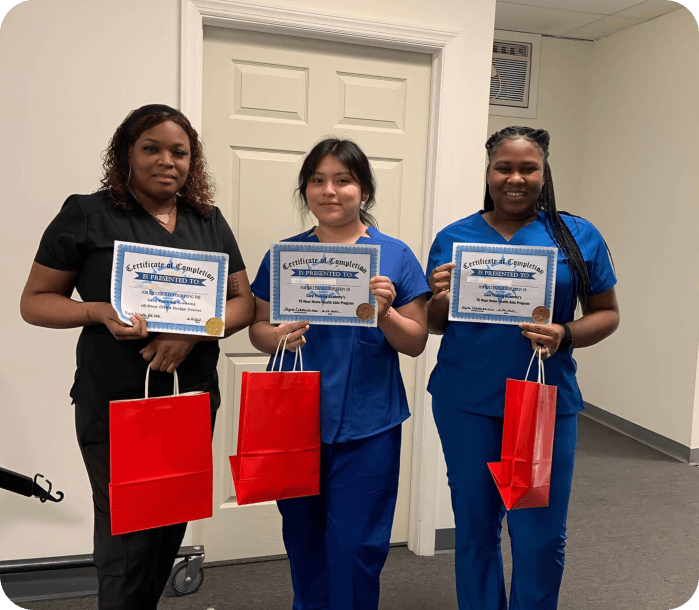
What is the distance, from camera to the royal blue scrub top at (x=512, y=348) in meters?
1.65

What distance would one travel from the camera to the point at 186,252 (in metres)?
1.50

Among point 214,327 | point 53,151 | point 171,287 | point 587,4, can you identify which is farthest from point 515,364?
point 587,4

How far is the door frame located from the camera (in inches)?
88.0

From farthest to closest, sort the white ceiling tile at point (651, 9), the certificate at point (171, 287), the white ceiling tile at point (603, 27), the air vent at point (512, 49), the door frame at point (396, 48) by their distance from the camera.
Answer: the air vent at point (512, 49) < the white ceiling tile at point (603, 27) < the white ceiling tile at point (651, 9) < the door frame at point (396, 48) < the certificate at point (171, 287)

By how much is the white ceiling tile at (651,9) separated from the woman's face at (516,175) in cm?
309

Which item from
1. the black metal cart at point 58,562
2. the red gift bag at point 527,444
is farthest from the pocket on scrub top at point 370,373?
the black metal cart at point 58,562

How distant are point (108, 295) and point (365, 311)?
60 cm

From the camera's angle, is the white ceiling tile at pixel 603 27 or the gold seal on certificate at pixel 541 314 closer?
the gold seal on certificate at pixel 541 314

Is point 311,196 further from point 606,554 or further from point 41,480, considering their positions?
point 606,554

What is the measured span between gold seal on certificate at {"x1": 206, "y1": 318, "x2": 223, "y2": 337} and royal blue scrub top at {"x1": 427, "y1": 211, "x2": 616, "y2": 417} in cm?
61

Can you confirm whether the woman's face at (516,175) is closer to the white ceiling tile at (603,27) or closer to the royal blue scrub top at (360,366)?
the royal blue scrub top at (360,366)

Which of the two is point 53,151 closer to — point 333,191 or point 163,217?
point 163,217

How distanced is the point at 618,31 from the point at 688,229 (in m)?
1.58

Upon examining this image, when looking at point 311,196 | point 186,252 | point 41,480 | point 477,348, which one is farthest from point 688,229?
point 41,480
